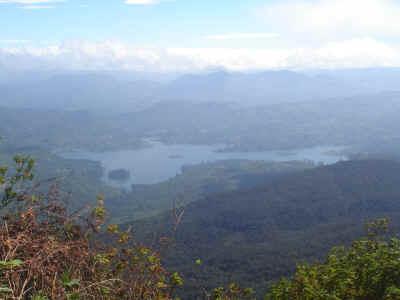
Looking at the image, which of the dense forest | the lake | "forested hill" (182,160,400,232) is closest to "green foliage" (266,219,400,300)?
the dense forest

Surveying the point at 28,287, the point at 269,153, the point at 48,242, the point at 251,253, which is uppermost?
the point at 48,242

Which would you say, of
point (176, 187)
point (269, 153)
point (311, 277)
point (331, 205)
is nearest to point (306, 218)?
point (331, 205)

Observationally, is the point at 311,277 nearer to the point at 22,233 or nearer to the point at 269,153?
the point at 22,233

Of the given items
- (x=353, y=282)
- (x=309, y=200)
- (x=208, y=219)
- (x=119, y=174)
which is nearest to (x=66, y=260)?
(x=353, y=282)

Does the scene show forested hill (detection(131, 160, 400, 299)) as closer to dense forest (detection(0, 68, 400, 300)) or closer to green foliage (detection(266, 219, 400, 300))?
dense forest (detection(0, 68, 400, 300))

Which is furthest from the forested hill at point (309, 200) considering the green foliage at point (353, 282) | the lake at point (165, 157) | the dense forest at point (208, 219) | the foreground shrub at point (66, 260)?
the foreground shrub at point (66, 260)

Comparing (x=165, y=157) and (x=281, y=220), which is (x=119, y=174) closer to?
(x=165, y=157)
